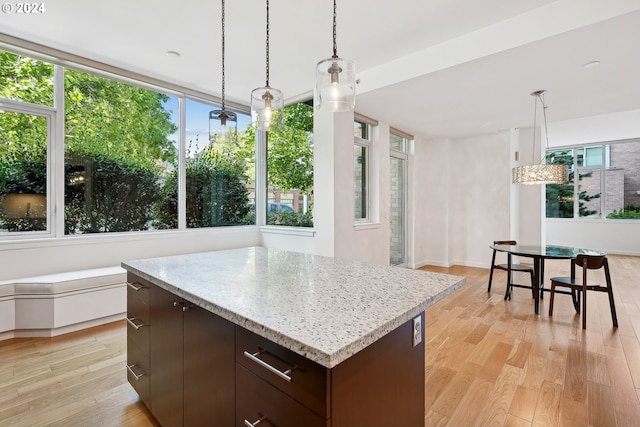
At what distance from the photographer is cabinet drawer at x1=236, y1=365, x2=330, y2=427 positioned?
0.91 meters

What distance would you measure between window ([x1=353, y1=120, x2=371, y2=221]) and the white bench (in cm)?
335

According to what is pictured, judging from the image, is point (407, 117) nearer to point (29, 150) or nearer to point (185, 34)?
point (185, 34)

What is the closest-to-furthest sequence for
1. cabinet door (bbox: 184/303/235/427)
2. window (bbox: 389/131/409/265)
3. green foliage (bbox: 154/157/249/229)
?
cabinet door (bbox: 184/303/235/427)
green foliage (bbox: 154/157/249/229)
window (bbox: 389/131/409/265)

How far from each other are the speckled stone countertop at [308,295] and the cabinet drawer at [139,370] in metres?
0.50

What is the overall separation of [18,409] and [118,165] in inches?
104

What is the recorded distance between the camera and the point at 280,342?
3.00ft

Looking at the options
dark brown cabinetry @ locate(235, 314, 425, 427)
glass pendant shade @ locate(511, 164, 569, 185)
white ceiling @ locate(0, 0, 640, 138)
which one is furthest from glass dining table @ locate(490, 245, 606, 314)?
dark brown cabinetry @ locate(235, 314, 425, 427)

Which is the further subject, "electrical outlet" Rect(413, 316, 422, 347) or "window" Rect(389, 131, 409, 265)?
"window" Rect(389, 131, 409, 265)

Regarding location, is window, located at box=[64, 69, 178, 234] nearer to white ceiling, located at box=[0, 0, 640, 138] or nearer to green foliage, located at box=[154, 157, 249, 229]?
green foliage, located at box=[154, 157, 249, 229]

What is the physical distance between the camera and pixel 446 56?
121 inches

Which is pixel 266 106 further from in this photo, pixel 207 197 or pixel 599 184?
pixel 599 184

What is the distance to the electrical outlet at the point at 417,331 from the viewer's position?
1274 mm

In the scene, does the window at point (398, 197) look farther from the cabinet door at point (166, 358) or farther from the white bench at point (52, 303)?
the cabinet door at point (166, 358)

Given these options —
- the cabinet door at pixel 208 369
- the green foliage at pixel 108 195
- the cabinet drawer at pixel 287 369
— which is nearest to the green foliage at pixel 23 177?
the green foliage at pixel 108 195
